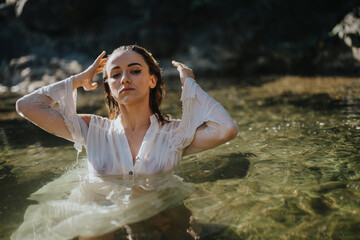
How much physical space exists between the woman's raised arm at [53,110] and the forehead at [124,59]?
0.92ft

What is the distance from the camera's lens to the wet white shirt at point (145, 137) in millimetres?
2838

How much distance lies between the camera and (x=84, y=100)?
865cm

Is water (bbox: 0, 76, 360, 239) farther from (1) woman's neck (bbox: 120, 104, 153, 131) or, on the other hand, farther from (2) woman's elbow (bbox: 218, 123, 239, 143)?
(1) woman's neck (bbox: 120, 104, 153, 131)

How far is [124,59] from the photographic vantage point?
2859 millimetres

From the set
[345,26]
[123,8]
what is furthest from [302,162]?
[123,8]

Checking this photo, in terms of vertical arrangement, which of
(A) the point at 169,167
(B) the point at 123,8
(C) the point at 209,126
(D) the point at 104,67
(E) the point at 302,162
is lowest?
(E) the point at 302,162

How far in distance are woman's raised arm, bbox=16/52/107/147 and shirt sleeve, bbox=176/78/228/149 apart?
3.29 ft

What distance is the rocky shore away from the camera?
42.0 feet

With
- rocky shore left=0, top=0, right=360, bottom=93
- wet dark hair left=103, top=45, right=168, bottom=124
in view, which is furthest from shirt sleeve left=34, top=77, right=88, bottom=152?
rocky shore left=0, top=0, right=360, bottom=93

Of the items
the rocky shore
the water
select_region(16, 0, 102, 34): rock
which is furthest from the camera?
select_region(16, 0, 102, 34): rock

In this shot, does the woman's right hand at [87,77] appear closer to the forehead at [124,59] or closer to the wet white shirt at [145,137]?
the wet white shirt at [145,137]

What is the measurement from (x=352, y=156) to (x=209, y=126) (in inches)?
67.9

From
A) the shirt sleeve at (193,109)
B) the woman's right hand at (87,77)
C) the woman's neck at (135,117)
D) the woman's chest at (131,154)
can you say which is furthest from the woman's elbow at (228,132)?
the woman's right hand at (87,77)

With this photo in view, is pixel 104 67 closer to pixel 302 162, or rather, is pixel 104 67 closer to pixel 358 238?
pixel 302 162
